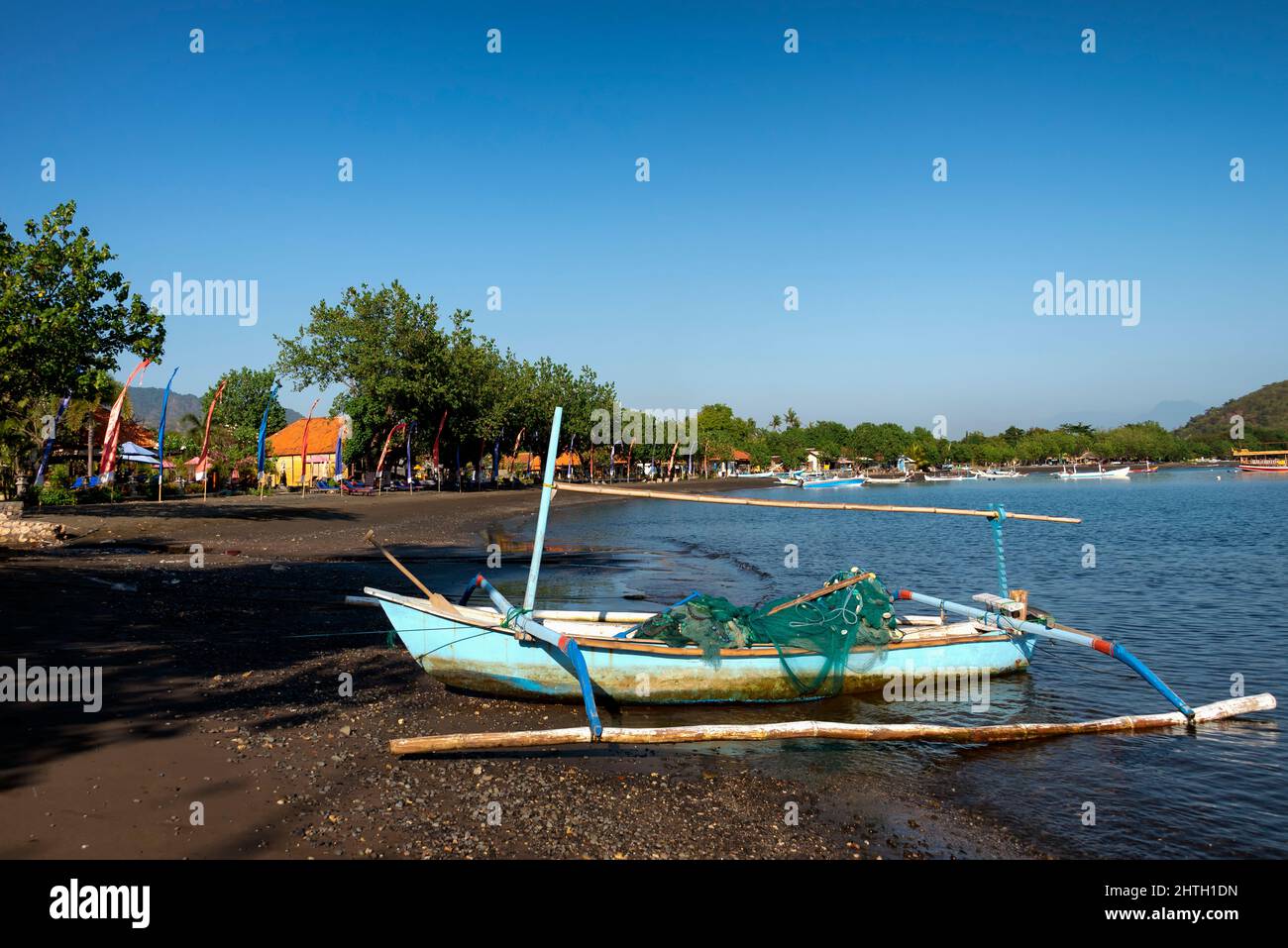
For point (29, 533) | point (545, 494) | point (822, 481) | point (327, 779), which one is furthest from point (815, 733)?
point (822, 481)

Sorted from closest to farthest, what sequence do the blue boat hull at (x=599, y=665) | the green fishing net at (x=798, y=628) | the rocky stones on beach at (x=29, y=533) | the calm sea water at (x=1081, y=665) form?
the calm sea water at (x=1081, y=665) → the blue boat hull at (x=599, y=665) → the green fishing net at (x=798, y=628) → the rocky stones on beach at (x=29, y=533)

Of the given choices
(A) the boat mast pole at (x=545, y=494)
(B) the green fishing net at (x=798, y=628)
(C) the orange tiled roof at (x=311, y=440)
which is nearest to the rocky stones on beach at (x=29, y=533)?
(A) the boat mast pole at (x=545, y=494)

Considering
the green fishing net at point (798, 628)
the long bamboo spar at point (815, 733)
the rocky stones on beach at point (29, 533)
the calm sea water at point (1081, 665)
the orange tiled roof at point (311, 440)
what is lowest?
the calm sea water at point (1081, 665)

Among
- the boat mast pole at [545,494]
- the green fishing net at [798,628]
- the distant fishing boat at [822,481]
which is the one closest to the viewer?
the boat mast pole at [545,494]

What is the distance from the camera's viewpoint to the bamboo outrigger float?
32.3ft

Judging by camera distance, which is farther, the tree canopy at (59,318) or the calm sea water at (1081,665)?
the tree canopy at (59,318)

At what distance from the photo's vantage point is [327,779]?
7.36 metres

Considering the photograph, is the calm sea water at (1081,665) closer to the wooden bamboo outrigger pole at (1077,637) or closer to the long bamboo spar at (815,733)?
the long bamboo spar at (815,733)

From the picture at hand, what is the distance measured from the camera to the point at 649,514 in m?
59.3

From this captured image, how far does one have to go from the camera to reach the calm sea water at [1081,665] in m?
8.11

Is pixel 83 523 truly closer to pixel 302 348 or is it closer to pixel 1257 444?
pixel 302 348

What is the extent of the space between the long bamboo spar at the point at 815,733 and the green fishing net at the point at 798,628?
1.40m

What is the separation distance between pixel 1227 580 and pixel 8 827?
1165 inches

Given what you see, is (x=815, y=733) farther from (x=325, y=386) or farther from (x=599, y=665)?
(x=325, y=386)
